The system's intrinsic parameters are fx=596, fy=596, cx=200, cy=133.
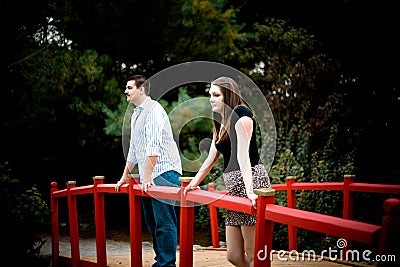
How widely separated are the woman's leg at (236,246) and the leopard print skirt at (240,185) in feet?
0.19

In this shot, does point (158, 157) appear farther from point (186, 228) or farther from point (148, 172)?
point (186, 228)

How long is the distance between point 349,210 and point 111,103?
654 cm

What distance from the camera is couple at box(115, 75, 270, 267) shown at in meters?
3.78

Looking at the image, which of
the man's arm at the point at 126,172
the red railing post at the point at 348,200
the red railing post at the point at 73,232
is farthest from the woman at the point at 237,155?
the red railing post at the point at 73,232

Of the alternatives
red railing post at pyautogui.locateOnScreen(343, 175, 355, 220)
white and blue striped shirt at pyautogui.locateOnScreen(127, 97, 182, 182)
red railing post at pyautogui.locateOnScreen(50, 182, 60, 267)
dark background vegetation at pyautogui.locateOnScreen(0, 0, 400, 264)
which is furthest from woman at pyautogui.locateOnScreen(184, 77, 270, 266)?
dark background vegetation at pyautogui.locateOnScreen(0, 0, 400, 264)

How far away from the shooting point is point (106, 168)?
12195 millimetres

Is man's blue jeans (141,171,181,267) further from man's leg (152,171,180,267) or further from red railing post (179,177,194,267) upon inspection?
red railing post (179,177,194,267)

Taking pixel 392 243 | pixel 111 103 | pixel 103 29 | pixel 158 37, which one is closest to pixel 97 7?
pixel 103 29

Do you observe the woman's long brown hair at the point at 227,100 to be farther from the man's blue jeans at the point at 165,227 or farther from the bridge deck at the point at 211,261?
the bridge deck at the point at 211,261

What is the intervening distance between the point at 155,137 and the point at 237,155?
120 centimetres

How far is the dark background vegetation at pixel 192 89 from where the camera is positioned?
9.18 metres

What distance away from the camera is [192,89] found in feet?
45.1

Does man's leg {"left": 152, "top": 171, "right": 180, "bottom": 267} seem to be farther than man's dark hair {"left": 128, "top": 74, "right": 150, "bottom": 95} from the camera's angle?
No

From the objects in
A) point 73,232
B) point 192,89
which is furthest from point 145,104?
point 192,89
